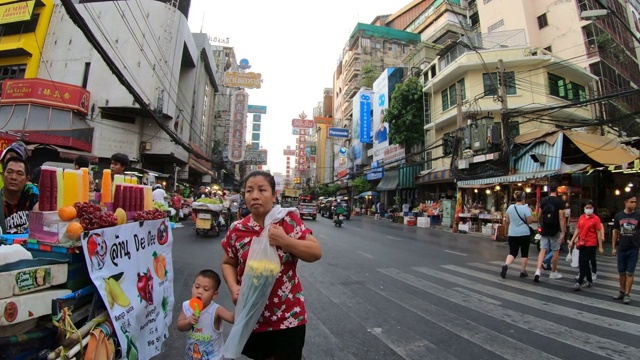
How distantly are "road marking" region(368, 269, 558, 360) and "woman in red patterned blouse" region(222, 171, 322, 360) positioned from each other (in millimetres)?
2129

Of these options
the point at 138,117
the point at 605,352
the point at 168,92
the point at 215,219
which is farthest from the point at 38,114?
the point at 605,352

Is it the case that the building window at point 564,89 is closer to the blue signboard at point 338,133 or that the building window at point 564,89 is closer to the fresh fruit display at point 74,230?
the fresh fruit display at point 74,230

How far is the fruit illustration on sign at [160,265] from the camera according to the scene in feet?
10.2

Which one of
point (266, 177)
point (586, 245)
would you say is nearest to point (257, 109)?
point (586, 245)

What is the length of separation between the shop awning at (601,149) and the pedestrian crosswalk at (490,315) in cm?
917

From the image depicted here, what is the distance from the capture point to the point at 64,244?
2125 millimetres

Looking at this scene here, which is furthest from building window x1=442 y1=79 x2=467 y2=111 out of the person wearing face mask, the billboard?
the person wearing face mask

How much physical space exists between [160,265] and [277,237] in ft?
6.73

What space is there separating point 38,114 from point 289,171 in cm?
12050

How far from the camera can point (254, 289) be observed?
176 centimetres

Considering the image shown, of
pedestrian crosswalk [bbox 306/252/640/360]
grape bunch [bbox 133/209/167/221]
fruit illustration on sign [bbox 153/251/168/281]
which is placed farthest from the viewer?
pedestrian crosswalk [bbox 306/252/640/360]

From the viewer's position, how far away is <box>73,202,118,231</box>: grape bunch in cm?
224

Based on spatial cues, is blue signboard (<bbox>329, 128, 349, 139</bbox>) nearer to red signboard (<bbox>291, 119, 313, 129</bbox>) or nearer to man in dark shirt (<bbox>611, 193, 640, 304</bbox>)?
red signboard (<bbox>291, 119, 313, 129</bbox>)

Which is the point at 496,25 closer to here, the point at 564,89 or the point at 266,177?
the point at 564,89
